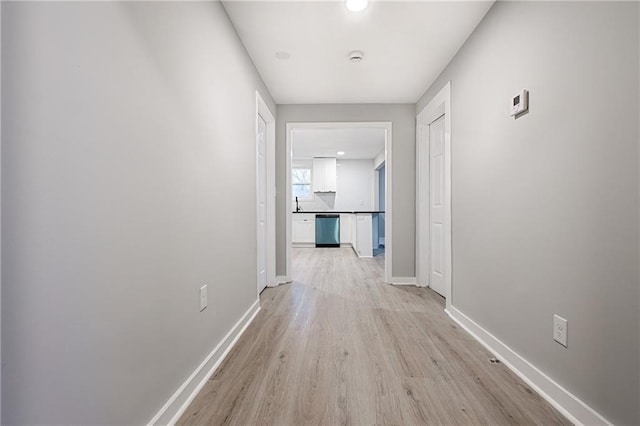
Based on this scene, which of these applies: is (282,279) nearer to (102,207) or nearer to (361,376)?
(361,376)

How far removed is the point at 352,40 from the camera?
236 cm

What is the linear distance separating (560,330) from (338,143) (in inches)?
218

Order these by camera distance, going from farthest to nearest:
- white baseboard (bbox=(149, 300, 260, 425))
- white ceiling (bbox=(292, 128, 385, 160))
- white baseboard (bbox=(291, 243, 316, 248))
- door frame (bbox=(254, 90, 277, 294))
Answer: white baseboard (bbox=(291, 243, 316, 248)) < white ceiling (bbox=(292, 128, 385, 160)) < door frame (bbox=(254, 90, 277, 294)) < white baseboard (bbox=(149, 300, 260, 425))

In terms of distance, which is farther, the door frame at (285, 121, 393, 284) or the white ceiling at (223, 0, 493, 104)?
the door frame at (285, 121, 393, 284)

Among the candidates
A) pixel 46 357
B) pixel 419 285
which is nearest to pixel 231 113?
pixel 46 357

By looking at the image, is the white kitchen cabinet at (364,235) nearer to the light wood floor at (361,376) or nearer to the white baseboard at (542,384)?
the light wood floor at (361,376)

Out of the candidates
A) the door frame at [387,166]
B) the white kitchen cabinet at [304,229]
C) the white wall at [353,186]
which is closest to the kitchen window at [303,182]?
the white wall at [353,186]

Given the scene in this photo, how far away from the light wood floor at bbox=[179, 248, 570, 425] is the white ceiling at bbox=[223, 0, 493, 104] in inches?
87.1

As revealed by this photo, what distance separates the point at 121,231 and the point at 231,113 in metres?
Answer: 1.35

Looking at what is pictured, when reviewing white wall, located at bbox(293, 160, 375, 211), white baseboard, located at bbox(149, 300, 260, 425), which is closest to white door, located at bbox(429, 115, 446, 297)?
white baseboard, located at bbox(149, 300, 260, 425)

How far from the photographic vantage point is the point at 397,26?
2.19 meters

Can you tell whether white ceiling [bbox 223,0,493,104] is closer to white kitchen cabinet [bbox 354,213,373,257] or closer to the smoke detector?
the smoke detector

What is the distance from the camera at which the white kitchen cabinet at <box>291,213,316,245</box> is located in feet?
25.1

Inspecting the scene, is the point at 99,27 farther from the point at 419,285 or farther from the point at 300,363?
the point at 419,285
